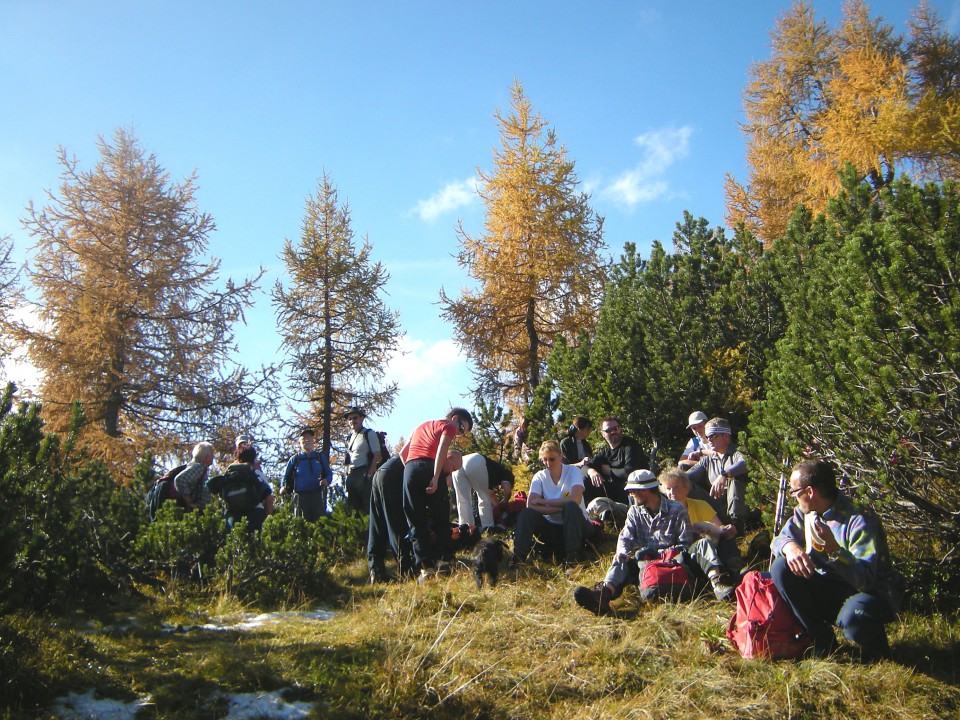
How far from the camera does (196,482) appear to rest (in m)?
7.55

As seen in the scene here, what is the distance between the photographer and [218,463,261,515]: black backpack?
23.9ft

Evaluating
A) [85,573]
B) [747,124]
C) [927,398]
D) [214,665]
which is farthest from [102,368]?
[747,124]

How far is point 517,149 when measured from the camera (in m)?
18.0

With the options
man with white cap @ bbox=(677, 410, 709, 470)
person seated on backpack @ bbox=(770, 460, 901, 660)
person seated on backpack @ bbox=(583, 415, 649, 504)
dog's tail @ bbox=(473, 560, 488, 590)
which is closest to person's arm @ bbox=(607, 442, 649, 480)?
person seated on backpack @ bbox=(583, 415, 649, 504)

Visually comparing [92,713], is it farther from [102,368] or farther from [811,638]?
[102,368]

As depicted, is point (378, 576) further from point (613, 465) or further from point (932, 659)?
point (932, 659)

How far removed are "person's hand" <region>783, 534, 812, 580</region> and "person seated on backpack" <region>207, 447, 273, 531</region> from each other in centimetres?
512

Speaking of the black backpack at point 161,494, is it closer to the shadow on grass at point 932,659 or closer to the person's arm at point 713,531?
the person's arm at point 713,531

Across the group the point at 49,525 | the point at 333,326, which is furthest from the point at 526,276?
the point at 49,525

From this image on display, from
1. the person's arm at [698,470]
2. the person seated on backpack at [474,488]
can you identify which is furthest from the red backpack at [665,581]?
the person seated on backpack at [474,488]

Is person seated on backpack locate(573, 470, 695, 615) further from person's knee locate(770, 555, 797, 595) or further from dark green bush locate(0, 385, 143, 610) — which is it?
dark green bush locate(0, 385, 143, 610)

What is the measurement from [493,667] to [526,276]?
43.1 ft

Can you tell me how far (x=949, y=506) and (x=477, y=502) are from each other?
425cm

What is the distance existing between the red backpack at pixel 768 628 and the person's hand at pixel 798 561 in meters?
0.19
